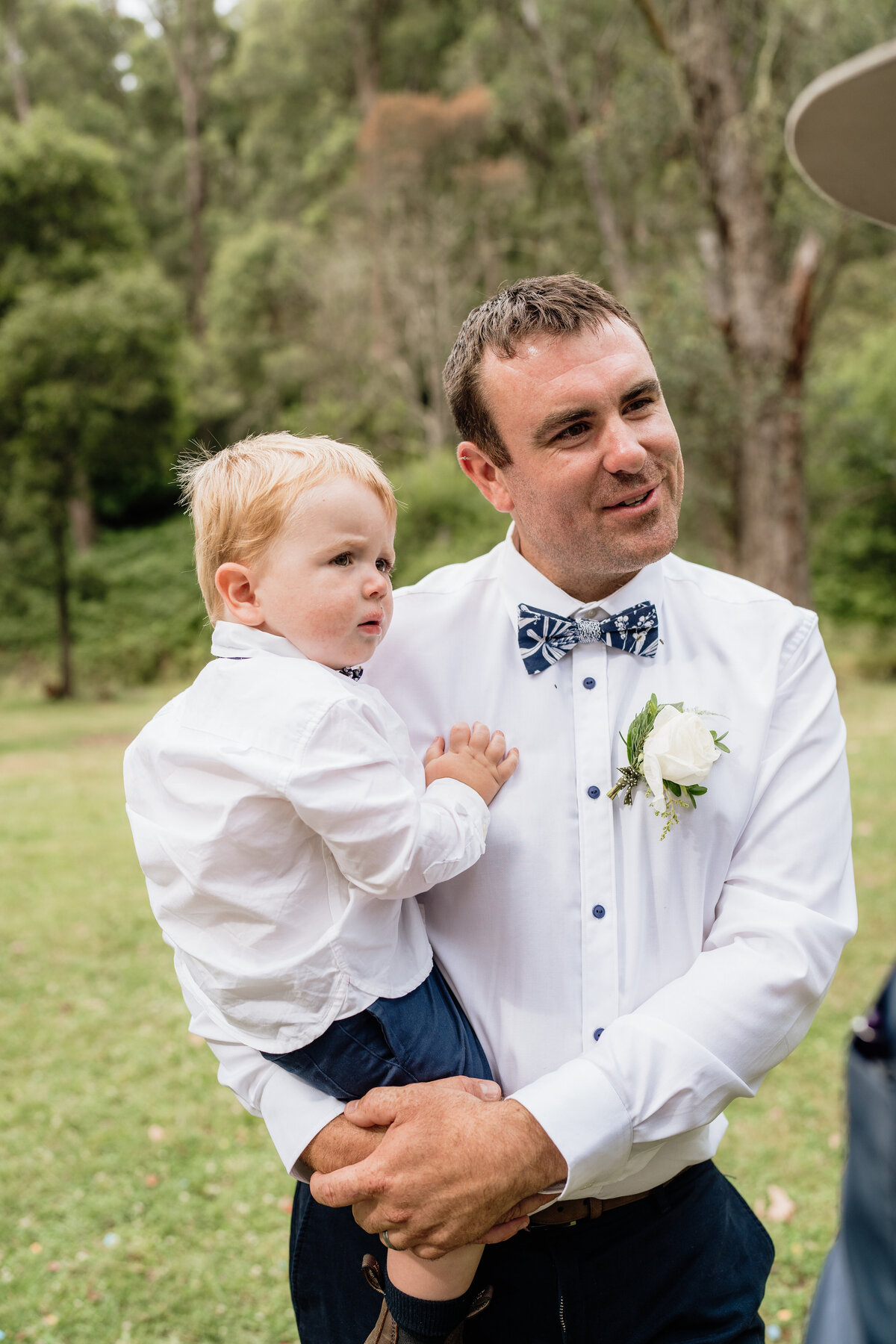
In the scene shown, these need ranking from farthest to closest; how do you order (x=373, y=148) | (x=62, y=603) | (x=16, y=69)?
(x=16, y=69), (x=373, y=148), (x=62, y=603)

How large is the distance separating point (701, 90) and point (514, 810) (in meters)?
11.6

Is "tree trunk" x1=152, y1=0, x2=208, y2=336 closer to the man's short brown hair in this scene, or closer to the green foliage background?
the green foliage background

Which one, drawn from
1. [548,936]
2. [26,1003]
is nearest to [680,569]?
[548,936]

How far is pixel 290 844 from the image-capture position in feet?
5.69

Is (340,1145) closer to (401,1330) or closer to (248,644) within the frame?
(401,1330)

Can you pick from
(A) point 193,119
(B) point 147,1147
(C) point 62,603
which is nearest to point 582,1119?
(B) point 147,1147

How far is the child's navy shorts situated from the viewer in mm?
1743

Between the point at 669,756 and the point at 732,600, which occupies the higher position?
the point at 732,600

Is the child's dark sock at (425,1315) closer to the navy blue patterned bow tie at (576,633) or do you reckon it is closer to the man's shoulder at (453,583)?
the navy blue patterned bow tie at (576,633)

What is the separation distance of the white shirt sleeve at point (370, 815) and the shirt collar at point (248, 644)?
0.22 meters

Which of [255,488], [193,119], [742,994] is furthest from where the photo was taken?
[193,119]

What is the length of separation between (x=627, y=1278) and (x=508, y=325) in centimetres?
173

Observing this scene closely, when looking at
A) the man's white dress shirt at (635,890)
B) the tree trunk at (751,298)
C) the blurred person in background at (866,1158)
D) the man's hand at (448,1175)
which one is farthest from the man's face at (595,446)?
the tree trunk at (751,298)

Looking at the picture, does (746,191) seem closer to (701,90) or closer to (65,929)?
(701,90)
